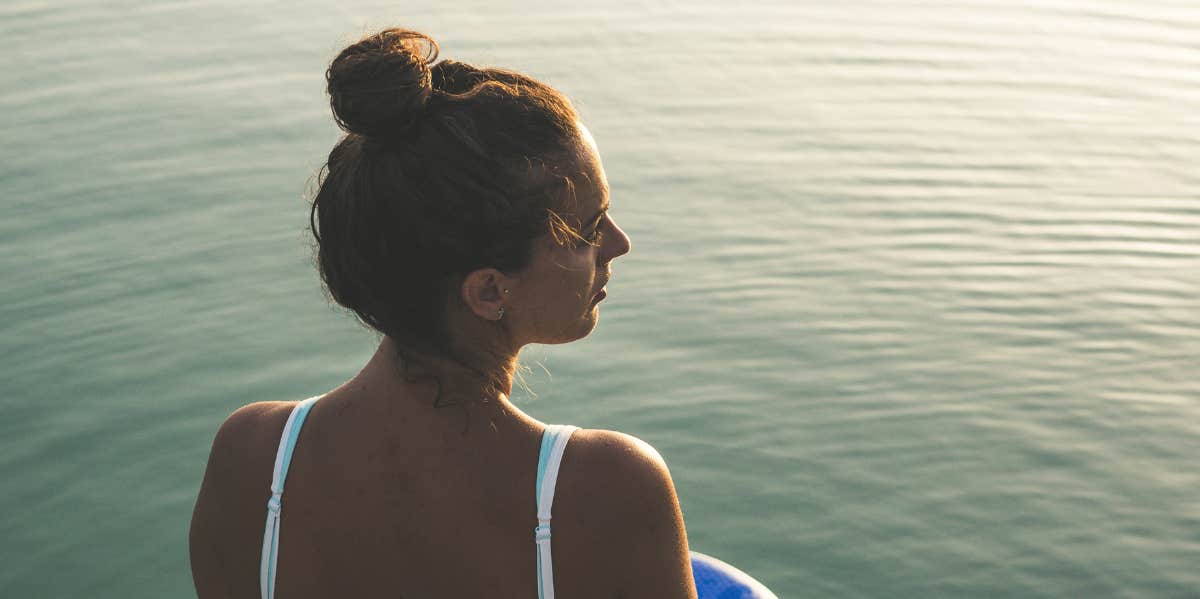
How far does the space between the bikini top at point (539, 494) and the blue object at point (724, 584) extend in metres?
1.13

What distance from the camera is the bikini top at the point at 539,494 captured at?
173cm

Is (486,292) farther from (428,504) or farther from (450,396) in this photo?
(428,504)

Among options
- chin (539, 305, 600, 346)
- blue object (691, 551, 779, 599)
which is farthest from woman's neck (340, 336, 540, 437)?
blue object (691, 551, 779, 599)

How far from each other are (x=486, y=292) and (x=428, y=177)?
18cm

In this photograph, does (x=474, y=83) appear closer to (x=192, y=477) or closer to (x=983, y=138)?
(x=192, y=477)

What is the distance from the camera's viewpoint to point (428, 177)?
5.49 ft

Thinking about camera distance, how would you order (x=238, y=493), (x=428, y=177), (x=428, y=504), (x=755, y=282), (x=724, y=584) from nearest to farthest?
(x=428, y=177) → (x=428, y=504) → (x=238, y=493) → (x=724, y=584) → (x=755, y=282)

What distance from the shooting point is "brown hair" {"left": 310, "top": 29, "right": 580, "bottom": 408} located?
66.1 inches

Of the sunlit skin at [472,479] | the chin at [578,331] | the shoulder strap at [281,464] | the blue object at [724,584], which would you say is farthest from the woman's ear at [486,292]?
the blue object at [724,584]

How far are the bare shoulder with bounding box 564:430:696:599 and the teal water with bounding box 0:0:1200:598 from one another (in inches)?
85.5

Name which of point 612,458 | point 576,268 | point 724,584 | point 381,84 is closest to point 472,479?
point 612,458

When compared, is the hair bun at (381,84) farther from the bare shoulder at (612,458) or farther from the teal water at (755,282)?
the teal water at (755,282)

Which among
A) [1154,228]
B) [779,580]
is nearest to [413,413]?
[779,580]

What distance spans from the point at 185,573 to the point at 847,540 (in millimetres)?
1830
